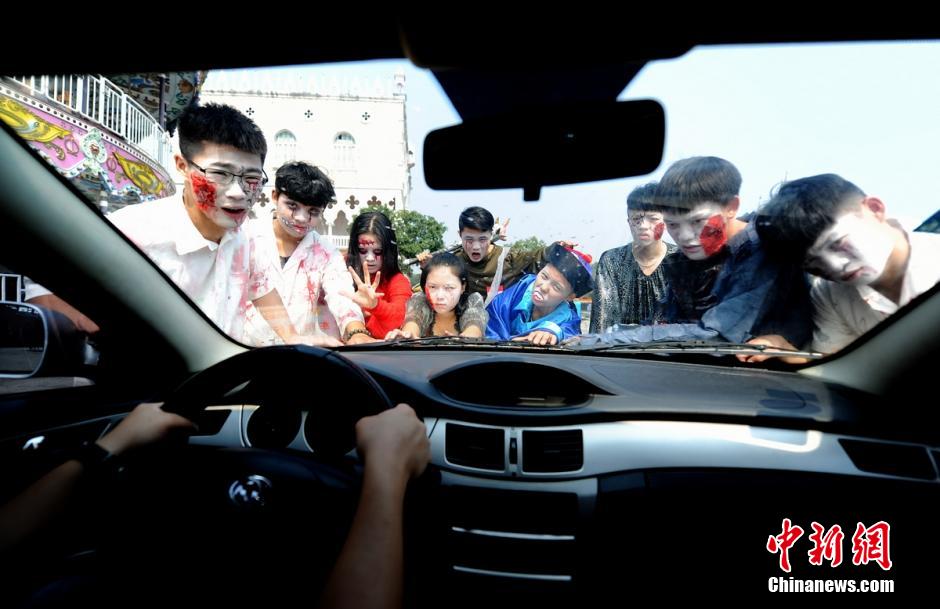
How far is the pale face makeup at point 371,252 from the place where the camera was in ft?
14.5

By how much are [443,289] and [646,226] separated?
144 cm

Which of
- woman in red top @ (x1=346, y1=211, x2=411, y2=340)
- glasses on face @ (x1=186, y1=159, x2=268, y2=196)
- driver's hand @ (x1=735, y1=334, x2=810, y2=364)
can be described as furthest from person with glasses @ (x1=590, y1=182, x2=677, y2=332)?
glasses on face @ (x1=186, y1=159, x2=268, y2=196)

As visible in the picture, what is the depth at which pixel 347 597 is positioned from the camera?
143 cm

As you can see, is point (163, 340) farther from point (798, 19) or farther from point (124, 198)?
point (798, 19)

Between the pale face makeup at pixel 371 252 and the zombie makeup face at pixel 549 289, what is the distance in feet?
3.86

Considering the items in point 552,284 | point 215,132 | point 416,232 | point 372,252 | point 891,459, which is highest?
point 215,132

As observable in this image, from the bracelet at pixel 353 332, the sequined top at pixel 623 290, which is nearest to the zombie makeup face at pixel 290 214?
the bracelet at pixel 353 332

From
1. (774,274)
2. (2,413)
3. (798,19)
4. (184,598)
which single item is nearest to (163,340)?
(2,413)

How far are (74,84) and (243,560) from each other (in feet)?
7.12

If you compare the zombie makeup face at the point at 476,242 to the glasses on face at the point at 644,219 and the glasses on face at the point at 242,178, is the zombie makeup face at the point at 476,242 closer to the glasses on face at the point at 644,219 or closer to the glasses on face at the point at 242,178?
the glasses on face at the point at 644,219

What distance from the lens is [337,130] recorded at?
3.55 meters

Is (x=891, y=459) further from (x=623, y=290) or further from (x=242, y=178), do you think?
(x=242, y=178)

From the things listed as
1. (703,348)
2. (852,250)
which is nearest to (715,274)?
(852,250)

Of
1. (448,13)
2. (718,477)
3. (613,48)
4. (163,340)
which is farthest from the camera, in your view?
(163,340)
